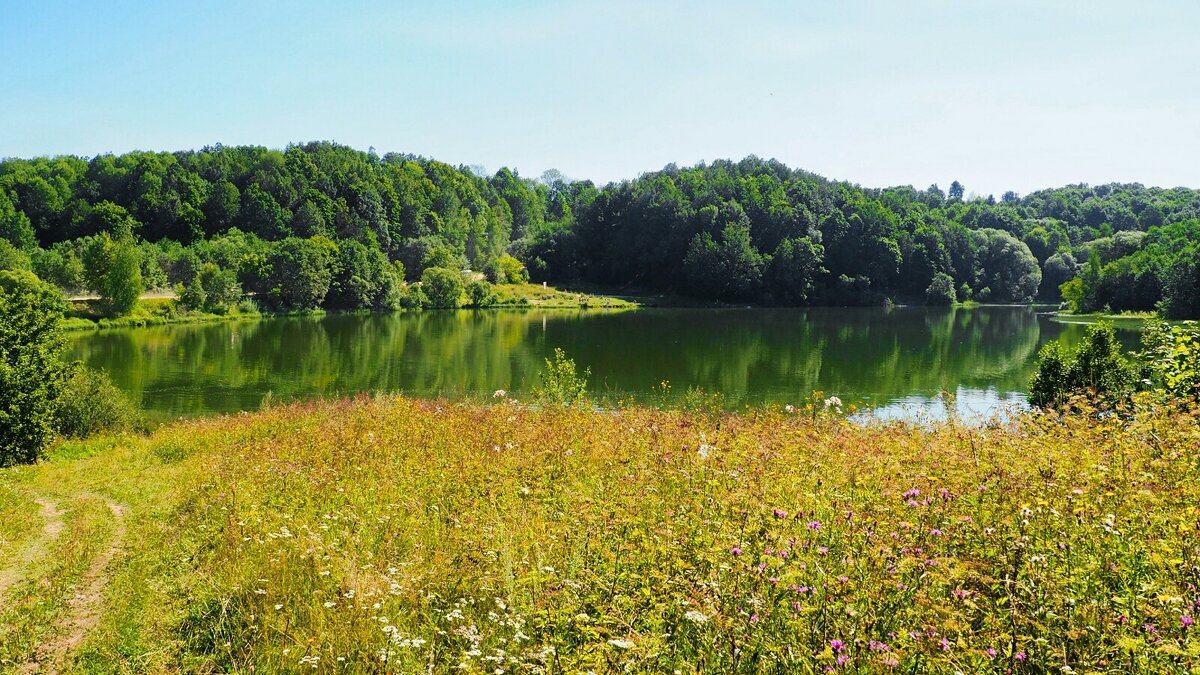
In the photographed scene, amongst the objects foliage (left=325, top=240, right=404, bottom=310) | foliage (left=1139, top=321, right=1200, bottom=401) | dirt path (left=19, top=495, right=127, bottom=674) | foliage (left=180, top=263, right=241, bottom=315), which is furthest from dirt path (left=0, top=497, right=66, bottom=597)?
foliage (left=325, top=240, right=404, bottom=310)

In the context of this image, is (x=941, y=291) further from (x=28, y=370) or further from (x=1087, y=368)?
(x=28, y=370)

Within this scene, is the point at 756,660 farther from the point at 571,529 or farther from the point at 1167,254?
the point at 1167,254

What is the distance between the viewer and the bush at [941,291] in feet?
373

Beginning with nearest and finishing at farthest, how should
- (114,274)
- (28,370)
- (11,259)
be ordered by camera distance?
(28,370)
(114,274)
(11,259)

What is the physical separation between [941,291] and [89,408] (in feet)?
385

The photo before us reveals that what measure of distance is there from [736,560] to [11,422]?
16.9m

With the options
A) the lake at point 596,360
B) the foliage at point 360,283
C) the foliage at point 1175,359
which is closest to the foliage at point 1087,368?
the lake at point 596,360

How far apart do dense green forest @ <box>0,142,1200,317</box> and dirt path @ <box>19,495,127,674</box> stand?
85799 mm

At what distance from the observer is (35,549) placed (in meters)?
8.14

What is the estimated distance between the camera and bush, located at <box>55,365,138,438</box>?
18.5 metres

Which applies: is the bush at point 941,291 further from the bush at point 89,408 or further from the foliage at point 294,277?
the bush at point 89,408

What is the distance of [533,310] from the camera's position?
98750mm

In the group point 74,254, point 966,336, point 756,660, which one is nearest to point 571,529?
point 756,660

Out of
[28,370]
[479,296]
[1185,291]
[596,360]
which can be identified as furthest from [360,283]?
[1185,291]
